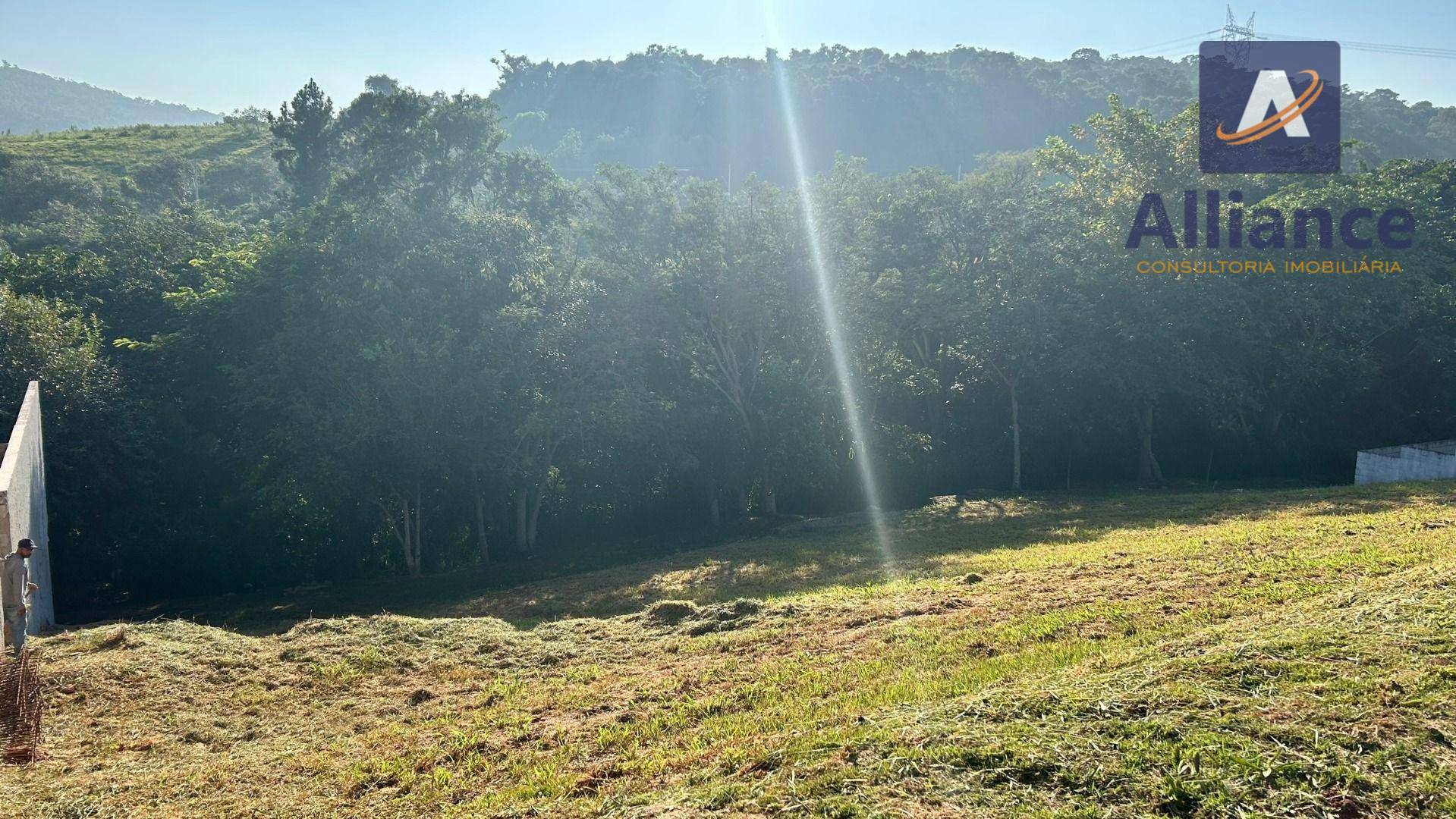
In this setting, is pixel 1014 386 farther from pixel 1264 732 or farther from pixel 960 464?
pixel 1264 732

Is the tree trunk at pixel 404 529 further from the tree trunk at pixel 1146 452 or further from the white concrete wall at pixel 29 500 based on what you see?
the tree trunk at pixel 1146 452

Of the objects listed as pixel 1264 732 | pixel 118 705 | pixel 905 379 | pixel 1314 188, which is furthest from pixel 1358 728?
pixel 1314 188

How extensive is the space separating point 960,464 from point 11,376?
2180 cm

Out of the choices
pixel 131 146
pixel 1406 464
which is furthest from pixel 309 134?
pixel 1406 464

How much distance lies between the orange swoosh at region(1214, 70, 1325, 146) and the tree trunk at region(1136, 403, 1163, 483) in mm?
7682

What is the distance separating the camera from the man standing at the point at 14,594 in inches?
406

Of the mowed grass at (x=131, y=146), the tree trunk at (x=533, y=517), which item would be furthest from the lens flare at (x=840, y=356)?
the mowed grass at (x=131, y=146)

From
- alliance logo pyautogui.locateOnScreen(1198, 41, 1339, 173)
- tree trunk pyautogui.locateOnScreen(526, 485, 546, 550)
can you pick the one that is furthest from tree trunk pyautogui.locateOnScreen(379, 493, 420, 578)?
alliance logo pyautogui.locateOnScreen(1198, 41, 1339, 173)

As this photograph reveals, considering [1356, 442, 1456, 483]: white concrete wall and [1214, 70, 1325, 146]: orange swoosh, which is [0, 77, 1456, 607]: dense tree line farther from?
[1356, 442, 1456, 483]: white concrete wall

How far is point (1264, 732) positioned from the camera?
5195 millimetres

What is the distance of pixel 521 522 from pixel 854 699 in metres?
15.7

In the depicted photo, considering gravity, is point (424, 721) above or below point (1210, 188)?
below

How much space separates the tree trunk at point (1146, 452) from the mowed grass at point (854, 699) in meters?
11.7

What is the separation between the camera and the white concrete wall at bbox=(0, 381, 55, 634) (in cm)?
1127
